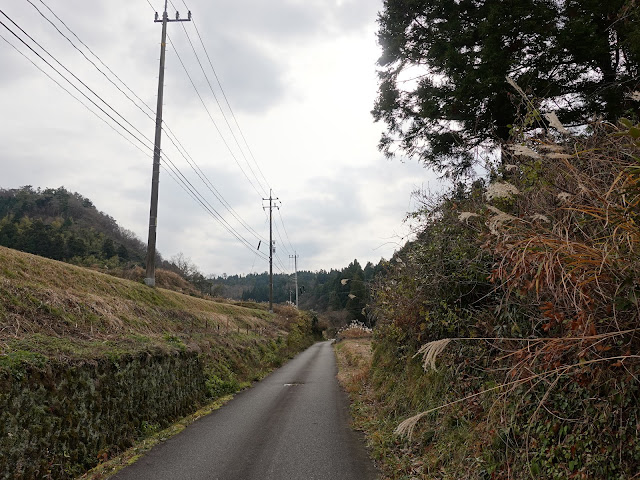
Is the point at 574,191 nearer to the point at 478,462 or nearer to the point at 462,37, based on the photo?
the point at 478,462

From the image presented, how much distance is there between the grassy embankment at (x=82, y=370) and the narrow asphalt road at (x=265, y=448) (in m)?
0.95

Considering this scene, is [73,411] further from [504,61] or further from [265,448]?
[504,61]

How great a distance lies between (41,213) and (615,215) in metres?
83.6

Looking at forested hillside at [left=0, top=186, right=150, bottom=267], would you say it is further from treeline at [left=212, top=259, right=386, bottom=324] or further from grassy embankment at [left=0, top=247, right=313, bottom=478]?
grassy embankment at [left=0, top=247, right=313, bottom=478]

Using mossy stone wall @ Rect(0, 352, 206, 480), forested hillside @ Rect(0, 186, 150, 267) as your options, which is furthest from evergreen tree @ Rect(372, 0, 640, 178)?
forested hillside @ Rect(0, 186, 150, 267)

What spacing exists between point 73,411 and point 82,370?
2.30 feet

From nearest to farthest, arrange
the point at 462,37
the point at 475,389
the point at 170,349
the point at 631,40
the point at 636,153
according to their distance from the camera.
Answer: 1. the point at 636,153
2. the point at 475,389
3. the point at 631,40
4. the point at 462,37
5. the point at 170,349

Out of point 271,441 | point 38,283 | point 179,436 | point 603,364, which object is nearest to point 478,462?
point 603,364

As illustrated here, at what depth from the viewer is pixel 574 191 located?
10.5 ft

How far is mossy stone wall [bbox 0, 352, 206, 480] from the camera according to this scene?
5398 mm

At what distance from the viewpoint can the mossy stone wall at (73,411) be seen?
5398mm

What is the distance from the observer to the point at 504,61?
29.2ft

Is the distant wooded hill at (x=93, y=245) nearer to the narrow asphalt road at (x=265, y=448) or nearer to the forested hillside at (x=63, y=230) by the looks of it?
the forested hillside at (x=63, y=230)

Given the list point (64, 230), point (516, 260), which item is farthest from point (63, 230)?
point (516, 260)
